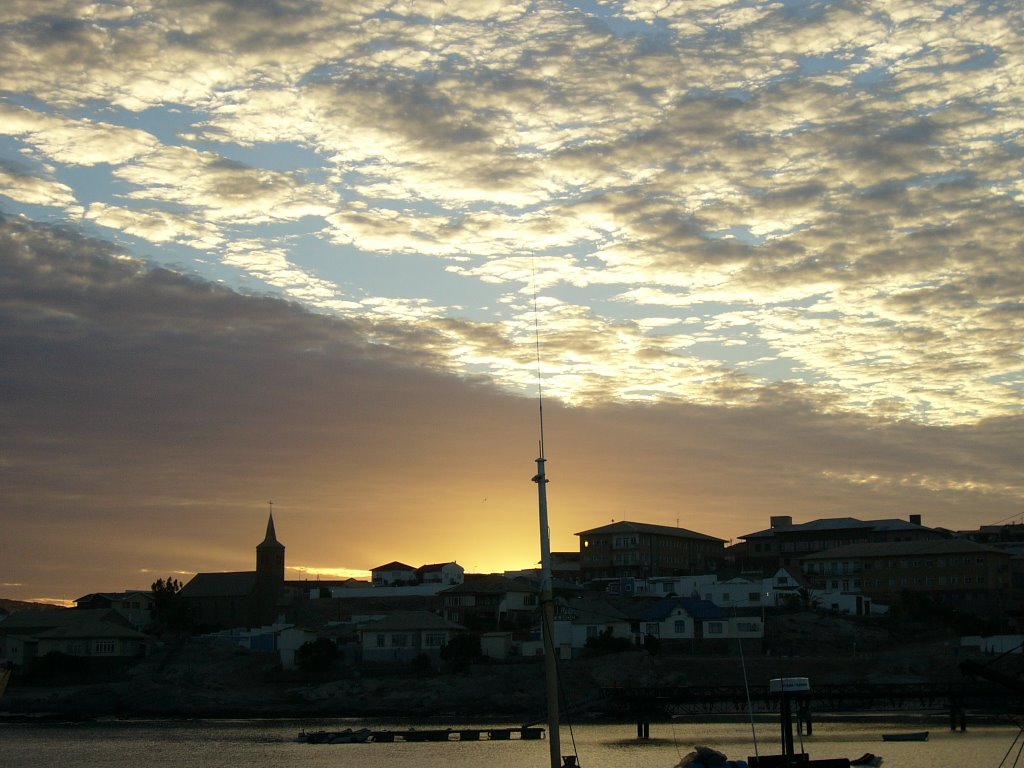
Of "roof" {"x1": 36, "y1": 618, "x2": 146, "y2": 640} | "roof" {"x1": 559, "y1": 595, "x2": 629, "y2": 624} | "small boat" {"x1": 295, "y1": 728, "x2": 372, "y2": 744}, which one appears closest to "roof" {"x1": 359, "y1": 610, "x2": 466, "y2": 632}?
"roof" {"x1": 559, "y1": 595, "x2": 629, "y2": 624}

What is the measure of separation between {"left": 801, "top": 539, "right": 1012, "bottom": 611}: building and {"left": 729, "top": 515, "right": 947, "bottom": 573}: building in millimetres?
13189

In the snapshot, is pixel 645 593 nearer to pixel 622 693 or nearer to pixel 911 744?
pixel 622 693

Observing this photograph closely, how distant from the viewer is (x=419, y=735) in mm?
81938

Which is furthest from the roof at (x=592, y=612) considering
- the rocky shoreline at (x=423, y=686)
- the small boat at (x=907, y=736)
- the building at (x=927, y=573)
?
the small boat at (x=907, y=736)

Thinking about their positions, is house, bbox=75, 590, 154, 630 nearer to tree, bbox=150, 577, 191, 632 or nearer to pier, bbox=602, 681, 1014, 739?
tree, bbox=150, 577, 191, 632

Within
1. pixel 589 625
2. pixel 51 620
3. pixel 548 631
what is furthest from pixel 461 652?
pixel 548 631

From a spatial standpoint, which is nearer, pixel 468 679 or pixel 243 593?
pixel 468 679

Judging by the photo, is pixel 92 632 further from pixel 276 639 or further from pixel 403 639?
pixel 403 639

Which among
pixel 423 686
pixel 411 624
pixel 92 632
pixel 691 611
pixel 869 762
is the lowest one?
pixel 869 762

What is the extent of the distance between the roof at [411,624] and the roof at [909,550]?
155 feet

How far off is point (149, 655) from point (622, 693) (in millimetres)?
60579

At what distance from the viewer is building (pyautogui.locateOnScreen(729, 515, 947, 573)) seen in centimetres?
15400

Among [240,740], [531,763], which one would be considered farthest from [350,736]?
[531,763]

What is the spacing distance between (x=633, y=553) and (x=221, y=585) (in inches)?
2203
